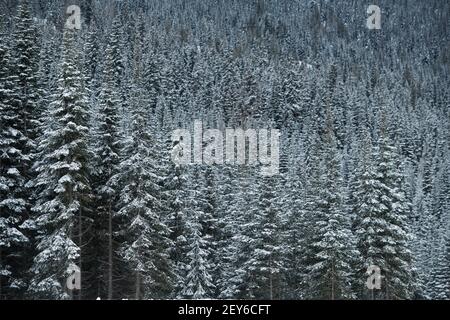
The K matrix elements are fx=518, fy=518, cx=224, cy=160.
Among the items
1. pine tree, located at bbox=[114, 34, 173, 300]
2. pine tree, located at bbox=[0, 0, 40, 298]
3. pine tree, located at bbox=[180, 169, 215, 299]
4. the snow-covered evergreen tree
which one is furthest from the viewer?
pine tree, located at bbox=[180, 169, 215, 299]

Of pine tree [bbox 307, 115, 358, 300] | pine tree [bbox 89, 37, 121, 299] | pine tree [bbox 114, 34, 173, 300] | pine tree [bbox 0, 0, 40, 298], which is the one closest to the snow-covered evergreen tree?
pine tree [bbox 0, 0, 40, 298]

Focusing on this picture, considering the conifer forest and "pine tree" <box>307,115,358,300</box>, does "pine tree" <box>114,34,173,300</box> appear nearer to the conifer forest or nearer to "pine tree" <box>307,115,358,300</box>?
the conifer forest

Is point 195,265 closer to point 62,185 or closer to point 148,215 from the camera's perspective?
point 148,215

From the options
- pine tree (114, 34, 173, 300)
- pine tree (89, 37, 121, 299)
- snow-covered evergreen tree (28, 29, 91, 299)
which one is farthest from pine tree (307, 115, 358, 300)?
snow-covered evergreen tree (28, 29, 91, 299)

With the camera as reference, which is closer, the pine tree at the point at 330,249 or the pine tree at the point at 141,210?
the pine tree at the point at 141,210

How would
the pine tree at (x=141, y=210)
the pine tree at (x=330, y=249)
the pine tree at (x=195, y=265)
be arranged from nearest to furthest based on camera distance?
the pine tree at (x=141, y=210)
the pine tree at (x=330, y=249)
the pine tree at (x=195, y=265)

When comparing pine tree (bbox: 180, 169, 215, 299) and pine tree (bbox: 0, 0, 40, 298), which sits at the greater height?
pine tree (bbox: 0, 0, 40, 298)

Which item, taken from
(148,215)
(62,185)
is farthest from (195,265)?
(62,185)

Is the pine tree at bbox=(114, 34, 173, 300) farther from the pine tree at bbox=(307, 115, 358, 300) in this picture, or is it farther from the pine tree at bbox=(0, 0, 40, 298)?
the pine tree at bbox=(307, 115, 358, 300)

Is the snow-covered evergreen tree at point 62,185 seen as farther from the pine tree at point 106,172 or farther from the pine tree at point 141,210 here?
the pine tree at point 141,210

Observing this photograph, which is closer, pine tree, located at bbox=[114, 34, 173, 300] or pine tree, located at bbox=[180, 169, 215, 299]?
pine tree, located at bbox=[114, 34, 173, 300]

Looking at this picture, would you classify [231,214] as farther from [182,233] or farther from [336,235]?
[336,235]

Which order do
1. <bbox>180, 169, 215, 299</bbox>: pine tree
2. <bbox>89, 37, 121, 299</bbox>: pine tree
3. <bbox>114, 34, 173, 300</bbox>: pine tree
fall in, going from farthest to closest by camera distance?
<bbox>180, 169, 215, 299</bbox>: pine tree → <bbox>89, 37, 121, 299</bbox>: pine tree → <bbox>114, 34, 173, 300</bbox>: pine tree

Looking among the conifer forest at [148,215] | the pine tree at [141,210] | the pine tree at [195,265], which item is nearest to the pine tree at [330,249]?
the conifer forest at [148,215]
